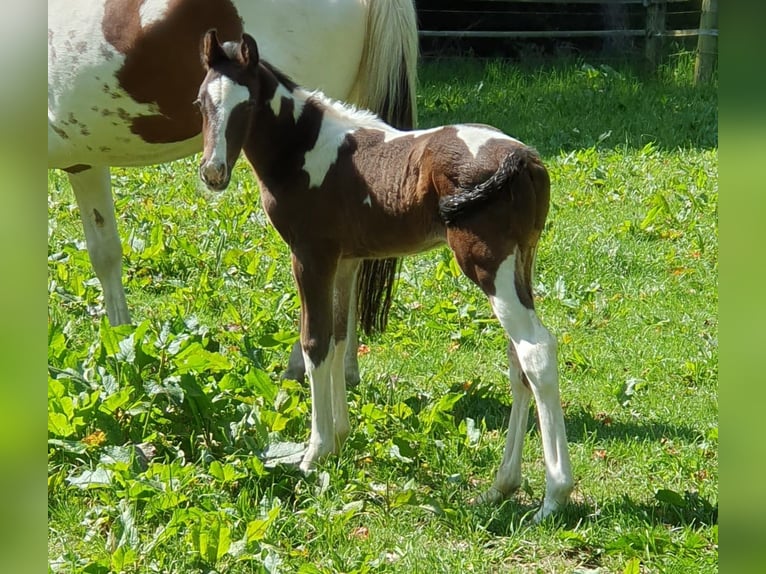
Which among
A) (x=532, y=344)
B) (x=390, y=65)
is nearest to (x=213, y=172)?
(x=532, y=344)

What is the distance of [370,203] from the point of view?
3111mm

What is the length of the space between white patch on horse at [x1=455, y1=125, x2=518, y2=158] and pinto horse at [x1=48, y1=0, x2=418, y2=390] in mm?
1094

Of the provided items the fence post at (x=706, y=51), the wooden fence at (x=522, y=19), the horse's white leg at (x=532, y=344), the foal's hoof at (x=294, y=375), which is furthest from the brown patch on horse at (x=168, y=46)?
the wooden fence at (x=522, y=19)

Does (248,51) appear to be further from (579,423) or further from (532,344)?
(579,423)

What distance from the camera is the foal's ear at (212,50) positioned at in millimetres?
2951

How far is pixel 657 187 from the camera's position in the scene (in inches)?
282

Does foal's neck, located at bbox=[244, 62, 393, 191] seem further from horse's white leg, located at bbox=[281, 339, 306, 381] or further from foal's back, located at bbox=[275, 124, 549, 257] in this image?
horse's white leg, located at bbox=[281, 339, 306, 381]

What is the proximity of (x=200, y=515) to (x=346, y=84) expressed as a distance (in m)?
2.23

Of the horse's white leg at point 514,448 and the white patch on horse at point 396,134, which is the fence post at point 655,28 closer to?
the white patch on horse at point 396,134

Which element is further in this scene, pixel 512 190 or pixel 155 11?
pixel 155 11

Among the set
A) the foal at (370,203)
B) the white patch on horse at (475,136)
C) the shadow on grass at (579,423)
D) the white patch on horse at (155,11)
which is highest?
the white patch on horse at (155,11)

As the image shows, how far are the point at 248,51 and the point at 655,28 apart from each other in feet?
33.2
